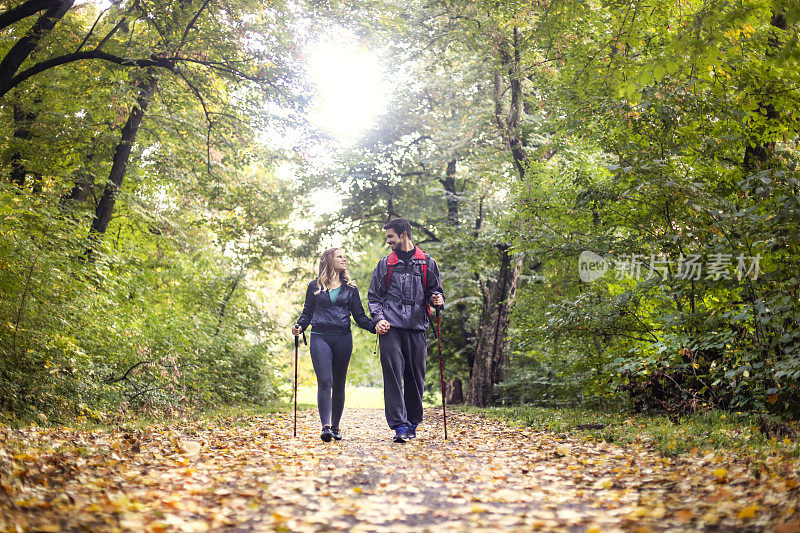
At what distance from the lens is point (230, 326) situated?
16172mm

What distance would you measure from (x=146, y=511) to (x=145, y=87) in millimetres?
10864

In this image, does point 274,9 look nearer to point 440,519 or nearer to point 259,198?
point 259,198

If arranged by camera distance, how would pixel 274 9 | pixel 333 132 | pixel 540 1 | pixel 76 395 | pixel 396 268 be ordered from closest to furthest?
pixel 396 268 → pixel 76 395 → pixel 540 1 → pixel 274 9 → pixel 333 132

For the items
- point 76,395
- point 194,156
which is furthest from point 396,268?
point 194,156

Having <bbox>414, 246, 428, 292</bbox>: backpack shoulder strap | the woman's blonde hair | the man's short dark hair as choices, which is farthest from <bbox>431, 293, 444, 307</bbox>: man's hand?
the woman's blonde hair

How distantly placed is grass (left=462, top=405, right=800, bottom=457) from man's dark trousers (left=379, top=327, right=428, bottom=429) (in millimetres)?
1877

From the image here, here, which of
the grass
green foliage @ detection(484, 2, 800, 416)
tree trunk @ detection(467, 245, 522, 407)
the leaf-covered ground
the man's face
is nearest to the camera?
the leaf-covered ground

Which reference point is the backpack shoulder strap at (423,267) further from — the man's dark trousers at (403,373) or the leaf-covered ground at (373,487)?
the leaf-covered ground at (373,487)

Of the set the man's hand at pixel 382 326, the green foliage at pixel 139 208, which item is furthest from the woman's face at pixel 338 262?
the green foliage at pixel 139 208

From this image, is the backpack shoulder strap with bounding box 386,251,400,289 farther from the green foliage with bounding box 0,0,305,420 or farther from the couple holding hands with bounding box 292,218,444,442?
the green foliage with bounding box 0,0,305,420

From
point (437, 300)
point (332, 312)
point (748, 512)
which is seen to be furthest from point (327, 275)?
point (748, 512)

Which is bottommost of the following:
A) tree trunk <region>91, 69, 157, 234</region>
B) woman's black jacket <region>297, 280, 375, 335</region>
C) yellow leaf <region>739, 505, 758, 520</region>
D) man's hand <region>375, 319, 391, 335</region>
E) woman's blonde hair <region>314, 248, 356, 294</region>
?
yellow leaf <region>739, 505, 758, 520</region>

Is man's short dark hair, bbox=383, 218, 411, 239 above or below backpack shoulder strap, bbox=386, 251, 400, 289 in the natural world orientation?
above

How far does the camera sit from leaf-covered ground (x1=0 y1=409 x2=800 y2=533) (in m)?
3.12
